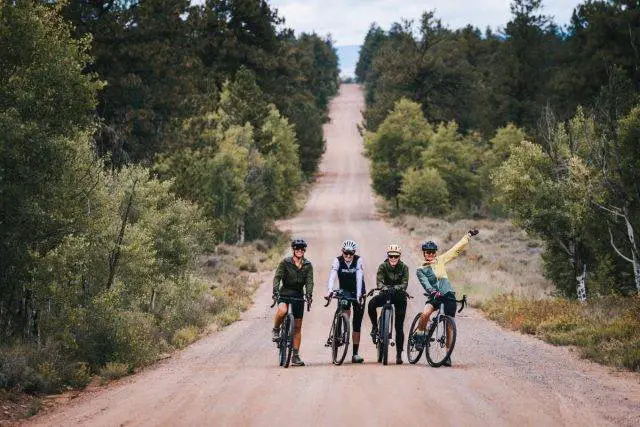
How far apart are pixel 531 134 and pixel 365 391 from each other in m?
46.5

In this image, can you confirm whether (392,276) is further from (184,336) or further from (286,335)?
(184,336)

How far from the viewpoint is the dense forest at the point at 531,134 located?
978 inches

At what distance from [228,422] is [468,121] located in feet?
233

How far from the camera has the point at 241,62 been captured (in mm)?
61656

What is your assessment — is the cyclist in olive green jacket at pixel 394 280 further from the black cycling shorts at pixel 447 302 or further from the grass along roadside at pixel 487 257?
the grass along roadside at pixel 487 257

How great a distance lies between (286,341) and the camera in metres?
14.2

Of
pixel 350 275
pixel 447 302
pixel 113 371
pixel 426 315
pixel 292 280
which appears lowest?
pixel 113 371

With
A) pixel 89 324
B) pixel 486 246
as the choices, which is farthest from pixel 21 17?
pixel 486 246

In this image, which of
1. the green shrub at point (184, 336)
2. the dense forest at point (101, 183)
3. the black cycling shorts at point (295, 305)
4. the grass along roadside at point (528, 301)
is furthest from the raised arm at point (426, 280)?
the green shrub at point (184, 336)

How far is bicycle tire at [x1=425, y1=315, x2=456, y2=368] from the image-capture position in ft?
44.7

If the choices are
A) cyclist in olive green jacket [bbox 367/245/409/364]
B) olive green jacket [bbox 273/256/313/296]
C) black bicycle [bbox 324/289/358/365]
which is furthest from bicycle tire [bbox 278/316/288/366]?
cyclist in olive green jacket [bbox 367/245/409/364]

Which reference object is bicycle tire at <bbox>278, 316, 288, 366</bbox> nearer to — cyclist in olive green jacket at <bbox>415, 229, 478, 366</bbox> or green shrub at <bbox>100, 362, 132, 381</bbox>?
cyclist in olive green jacket at <bbox>415, 229, 478, 366</bbox>

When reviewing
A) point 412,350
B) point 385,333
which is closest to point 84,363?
point 385,333

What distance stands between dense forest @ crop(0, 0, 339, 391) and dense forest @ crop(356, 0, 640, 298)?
11.6m
